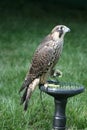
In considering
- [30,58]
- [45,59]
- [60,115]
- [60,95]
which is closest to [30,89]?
[45,59]

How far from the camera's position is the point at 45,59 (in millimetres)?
4953

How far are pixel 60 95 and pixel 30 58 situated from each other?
4.44m

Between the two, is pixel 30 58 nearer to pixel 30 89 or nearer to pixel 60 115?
pixel 30 89

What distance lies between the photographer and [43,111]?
5332mm

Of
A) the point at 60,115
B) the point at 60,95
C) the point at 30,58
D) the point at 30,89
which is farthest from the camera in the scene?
the point at 30,58

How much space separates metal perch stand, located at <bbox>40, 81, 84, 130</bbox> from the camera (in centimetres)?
444

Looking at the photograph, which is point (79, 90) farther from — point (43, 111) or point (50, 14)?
point (50, 14)

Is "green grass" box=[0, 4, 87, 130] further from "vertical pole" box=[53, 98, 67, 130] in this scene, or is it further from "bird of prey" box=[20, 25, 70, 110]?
"vertical pole" box=[53, 98, 67, 130]

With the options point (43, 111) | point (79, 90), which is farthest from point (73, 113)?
point (79, 90)

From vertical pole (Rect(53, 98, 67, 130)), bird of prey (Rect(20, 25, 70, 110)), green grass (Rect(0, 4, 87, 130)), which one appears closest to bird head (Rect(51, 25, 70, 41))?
bird of prey (Rect(20, 25, 70, 110))

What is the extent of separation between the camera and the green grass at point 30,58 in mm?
5227

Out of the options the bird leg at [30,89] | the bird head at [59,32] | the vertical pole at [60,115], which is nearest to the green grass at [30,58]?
the bird leg at [30,89]

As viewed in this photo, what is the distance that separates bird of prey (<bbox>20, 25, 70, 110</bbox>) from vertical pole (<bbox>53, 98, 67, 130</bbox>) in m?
0.44

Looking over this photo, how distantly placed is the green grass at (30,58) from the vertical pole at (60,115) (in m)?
0.50
